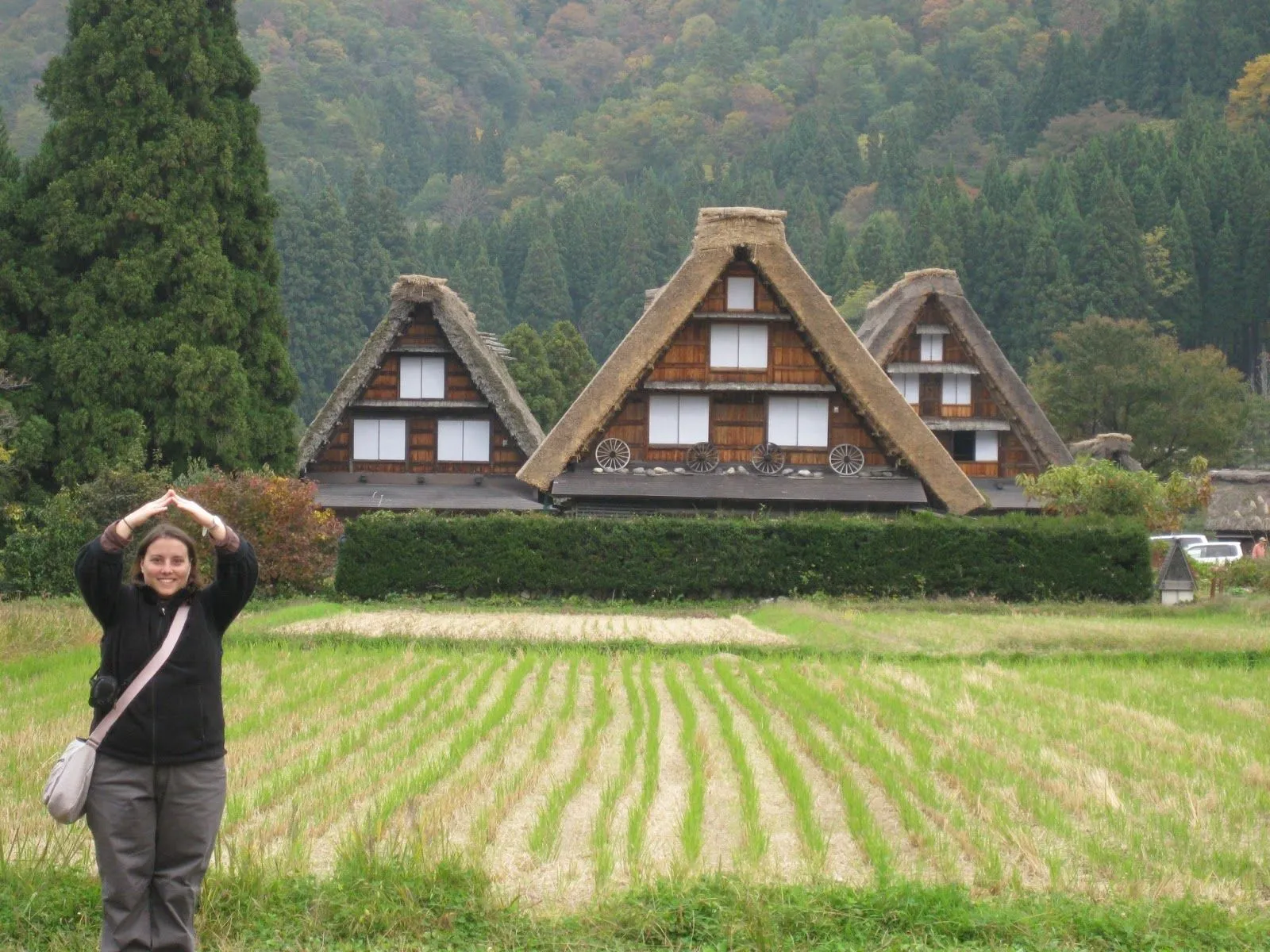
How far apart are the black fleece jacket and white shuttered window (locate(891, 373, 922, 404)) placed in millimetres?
33446

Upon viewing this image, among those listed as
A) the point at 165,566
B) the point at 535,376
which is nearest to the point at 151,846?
the point at 165,566

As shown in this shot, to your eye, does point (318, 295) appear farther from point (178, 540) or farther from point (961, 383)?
point (178, 540)

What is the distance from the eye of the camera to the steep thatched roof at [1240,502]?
4322 cm

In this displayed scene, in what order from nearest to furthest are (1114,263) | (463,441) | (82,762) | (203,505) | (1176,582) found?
(82,762) → (203,505) → (1176,582) → (463,441) → (1114,263)

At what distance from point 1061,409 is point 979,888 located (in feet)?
145

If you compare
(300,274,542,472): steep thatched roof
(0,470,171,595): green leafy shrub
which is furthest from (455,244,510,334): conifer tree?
A: (0,470,171,595): green leafy shrub

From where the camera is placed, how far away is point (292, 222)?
2547 inches

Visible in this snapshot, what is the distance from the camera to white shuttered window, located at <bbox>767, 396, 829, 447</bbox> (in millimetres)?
27438

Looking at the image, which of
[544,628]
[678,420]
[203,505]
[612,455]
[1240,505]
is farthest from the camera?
[1240,505]

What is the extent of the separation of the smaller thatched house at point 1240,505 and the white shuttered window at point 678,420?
21.2m

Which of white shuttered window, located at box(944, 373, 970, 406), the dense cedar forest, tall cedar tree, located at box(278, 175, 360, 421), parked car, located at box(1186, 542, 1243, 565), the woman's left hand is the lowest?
parked car, located at box(1186, 542, 1243, 565)

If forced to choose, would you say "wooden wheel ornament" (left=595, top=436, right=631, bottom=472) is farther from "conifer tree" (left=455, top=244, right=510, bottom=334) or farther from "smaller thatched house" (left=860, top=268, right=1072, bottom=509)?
"conifer tree" (left=455, top=244, right=510, bottom=334)

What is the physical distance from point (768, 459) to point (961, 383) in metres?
12.9

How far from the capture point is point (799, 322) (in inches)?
1067
